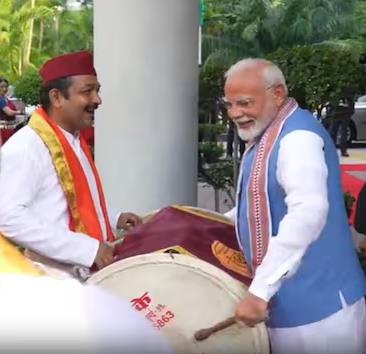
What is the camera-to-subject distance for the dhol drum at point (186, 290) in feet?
10.0

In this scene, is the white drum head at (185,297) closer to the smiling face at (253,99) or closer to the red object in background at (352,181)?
the smiling face at (253,99)

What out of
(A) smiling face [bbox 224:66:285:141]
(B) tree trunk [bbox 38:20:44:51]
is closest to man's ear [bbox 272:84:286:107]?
(A) smiling face [bbox 224:66:285:141]

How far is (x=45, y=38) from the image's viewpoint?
37406 mm

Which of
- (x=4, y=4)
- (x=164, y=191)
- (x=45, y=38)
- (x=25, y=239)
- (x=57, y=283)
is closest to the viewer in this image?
(x=57, y=283)

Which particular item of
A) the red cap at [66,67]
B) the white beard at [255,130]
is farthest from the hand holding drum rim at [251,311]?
the red cap at [66,67]

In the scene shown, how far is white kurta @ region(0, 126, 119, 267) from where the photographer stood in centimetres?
328

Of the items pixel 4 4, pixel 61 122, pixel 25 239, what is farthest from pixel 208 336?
pixel 4 4

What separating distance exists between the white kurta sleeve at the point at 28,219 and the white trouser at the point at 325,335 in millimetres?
787

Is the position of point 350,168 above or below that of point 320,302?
below

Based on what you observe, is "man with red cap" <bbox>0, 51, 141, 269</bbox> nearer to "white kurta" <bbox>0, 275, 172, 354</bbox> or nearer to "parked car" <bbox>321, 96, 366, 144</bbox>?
"white kurta" <bbox>0, 275, 172, 354</bbox>

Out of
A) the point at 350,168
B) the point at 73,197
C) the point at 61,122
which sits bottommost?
the point at 350,168

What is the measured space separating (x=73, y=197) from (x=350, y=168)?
11.2 meters

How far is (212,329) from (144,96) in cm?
303

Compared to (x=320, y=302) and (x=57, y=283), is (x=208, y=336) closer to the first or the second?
Result: (x=320, y=302)
